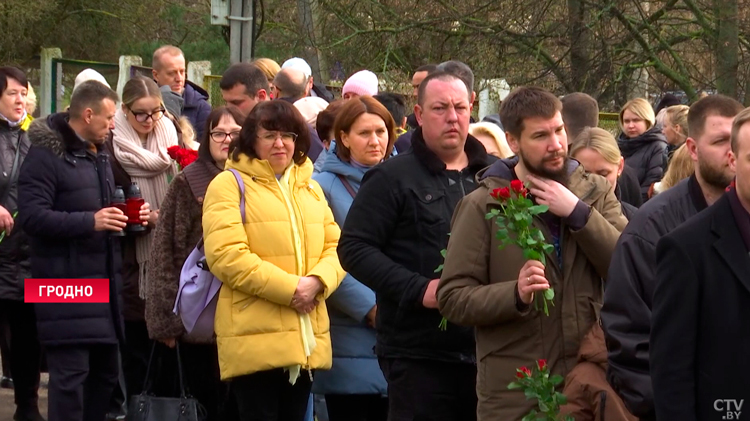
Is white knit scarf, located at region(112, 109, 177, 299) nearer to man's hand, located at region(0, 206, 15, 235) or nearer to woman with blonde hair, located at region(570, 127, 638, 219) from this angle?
man's hand, located at region(0, 206, 15, 235)

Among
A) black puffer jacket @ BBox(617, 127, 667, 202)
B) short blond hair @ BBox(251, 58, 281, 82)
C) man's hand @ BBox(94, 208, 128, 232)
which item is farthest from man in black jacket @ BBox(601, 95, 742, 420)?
short blond hair @ BBox(251, 58, 281, 82)

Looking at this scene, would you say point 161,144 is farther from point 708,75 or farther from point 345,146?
point 708,75

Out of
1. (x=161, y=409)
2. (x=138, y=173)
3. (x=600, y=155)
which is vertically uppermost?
(x=138, y=173)

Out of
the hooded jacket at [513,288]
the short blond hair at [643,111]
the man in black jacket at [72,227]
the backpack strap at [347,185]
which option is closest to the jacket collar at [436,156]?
the hooded jacket at [513,288]

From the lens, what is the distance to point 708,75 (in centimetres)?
1330

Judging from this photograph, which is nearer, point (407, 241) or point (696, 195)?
point (696, 195)

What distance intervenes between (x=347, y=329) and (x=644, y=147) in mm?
4611

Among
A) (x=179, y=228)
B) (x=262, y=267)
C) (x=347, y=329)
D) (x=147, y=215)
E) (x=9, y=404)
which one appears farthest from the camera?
(x=9, y=404)

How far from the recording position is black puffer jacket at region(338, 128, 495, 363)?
16.3ft

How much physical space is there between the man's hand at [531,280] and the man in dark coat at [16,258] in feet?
14.2

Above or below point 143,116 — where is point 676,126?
above

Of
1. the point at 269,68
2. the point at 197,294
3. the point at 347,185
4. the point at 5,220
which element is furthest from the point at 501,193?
the point at 269,68

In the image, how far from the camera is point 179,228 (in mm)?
6535

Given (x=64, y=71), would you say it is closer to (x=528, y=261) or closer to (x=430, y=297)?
(x=430, y=297)
